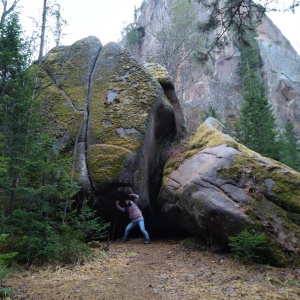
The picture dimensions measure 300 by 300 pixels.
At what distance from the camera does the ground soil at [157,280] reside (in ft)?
15.8

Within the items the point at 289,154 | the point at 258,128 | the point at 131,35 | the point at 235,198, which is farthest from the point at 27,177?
the point at 131,35

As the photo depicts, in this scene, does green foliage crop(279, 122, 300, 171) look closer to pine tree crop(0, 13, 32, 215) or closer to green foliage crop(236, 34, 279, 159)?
green foliage crop(236, 34, 279, 159)

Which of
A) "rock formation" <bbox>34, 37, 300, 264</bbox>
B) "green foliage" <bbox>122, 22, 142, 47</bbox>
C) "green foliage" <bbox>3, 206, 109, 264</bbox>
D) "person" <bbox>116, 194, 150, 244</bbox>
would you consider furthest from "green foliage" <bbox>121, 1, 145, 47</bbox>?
"green foliage" <bbox>3, 206, 109, 264</bbox>

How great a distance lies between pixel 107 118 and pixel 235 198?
185 inches

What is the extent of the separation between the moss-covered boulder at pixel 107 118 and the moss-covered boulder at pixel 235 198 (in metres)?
1.57

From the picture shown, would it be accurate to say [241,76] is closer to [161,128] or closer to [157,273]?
[161,128]

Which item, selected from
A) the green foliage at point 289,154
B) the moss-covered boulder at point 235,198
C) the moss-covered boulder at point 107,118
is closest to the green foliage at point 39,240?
the moss-covered boulder at point 107,118

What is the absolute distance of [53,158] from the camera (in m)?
9.25

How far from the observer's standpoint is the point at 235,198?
7594 millimetres

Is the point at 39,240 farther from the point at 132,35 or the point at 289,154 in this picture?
the point at 132,35

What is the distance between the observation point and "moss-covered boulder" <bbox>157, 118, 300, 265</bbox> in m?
6.97

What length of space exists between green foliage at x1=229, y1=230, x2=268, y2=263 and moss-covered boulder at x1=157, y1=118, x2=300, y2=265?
7.8 inches

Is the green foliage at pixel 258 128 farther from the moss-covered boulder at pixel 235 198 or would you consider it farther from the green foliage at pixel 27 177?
the green foliage at pixel 27 177

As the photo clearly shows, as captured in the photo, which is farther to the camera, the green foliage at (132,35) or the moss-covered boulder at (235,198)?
the green foliage at (132,35)
